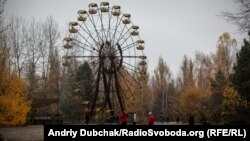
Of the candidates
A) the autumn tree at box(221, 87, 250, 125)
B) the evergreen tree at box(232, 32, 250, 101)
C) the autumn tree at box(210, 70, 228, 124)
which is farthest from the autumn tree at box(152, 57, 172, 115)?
the evergreen tree at box(232, 32, 250, 101)

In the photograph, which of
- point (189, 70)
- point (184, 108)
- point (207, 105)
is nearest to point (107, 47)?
point (207, 105)

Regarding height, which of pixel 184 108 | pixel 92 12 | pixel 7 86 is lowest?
pixel 184 108

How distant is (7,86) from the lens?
34969mm

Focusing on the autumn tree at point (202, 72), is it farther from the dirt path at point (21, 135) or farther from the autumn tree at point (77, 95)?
the dirt path at point (21, 135)

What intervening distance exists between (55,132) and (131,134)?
2.93 m

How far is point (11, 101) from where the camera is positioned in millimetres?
34656

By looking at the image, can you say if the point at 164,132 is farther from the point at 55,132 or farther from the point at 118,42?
the point at 118,42

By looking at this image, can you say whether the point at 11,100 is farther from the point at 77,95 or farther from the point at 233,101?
the point at 233,101

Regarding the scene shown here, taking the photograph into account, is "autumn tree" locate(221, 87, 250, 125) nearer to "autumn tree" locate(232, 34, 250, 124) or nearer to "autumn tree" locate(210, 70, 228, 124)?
"autumn tree" locate(232, 34, 250, 124)

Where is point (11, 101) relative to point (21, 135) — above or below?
above

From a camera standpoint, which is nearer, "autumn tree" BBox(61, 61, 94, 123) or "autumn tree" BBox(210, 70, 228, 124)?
"autumn tree" BBox(61, 61, 94, 123)

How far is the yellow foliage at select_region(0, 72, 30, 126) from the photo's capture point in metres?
34.0

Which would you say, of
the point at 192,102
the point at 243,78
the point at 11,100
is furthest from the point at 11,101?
the point at 192,102

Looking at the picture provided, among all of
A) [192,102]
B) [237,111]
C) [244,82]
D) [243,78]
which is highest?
[243,78]
